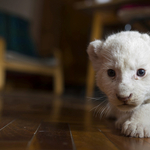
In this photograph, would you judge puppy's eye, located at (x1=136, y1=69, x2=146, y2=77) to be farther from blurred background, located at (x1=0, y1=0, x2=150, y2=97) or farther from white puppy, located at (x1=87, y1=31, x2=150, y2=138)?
blurred background, located at (x1=0, y1=0, x2=150, y2=97)

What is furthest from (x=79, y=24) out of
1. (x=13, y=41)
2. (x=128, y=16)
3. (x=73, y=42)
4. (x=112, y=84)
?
(x=112, y=84)

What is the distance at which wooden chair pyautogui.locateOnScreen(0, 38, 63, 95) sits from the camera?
373cm

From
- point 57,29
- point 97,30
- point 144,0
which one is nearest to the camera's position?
point 144,0

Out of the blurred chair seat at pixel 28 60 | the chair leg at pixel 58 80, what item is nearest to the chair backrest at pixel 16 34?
the blurred chair seat at pixel 28 60

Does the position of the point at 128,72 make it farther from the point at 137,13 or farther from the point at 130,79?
the point at 137,13

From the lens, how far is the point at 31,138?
84 cm

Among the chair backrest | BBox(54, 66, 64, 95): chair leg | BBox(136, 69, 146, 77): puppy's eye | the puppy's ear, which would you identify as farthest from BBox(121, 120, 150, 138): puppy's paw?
the chair backrest

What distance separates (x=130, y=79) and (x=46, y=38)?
5899 millimetres

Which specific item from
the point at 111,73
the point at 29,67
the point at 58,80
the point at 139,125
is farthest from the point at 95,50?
the point at 58,80

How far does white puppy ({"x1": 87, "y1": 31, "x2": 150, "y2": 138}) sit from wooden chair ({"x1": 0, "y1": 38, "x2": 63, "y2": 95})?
118 inches

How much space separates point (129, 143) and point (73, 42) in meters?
5.63

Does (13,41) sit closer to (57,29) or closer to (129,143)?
(57,29)

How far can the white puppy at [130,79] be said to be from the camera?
3.25ft

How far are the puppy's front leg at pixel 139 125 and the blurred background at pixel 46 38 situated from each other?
355 centimetres
